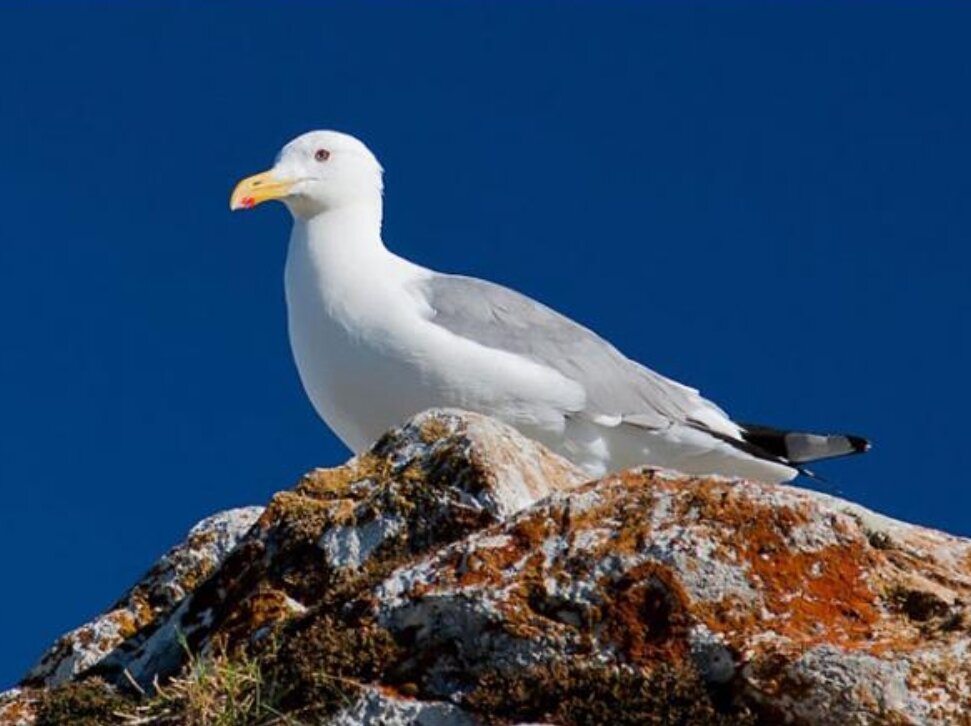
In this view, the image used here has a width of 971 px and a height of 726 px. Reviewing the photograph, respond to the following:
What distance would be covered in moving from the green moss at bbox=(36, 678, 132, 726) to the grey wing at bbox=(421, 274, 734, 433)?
17.7 ft

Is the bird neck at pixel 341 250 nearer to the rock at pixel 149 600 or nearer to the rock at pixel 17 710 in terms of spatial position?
the rock at pixel 149 600

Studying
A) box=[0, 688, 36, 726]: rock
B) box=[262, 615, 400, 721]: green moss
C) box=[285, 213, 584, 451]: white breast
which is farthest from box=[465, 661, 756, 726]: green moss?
box=[285, 213, 584, 451]: white breast

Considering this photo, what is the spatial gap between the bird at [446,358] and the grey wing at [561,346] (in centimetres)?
1

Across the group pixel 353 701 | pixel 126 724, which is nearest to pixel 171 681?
pixel 126 724

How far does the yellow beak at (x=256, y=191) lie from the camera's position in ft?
44.9

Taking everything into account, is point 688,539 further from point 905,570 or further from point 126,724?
point 126,724

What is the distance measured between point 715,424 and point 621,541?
745cm

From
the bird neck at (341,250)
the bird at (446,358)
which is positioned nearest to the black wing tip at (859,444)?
the bird at (446,358)

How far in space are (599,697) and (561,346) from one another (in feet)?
23.3

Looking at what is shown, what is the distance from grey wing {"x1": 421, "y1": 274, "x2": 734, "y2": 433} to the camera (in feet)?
41.0

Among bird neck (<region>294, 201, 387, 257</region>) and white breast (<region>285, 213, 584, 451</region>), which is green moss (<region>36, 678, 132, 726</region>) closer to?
white breast (<region>285, 213, 584, 451</region>)

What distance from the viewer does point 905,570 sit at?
6262 millimetres

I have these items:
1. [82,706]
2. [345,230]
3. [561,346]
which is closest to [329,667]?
[82,706]

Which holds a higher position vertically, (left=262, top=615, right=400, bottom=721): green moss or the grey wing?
the grey wing
